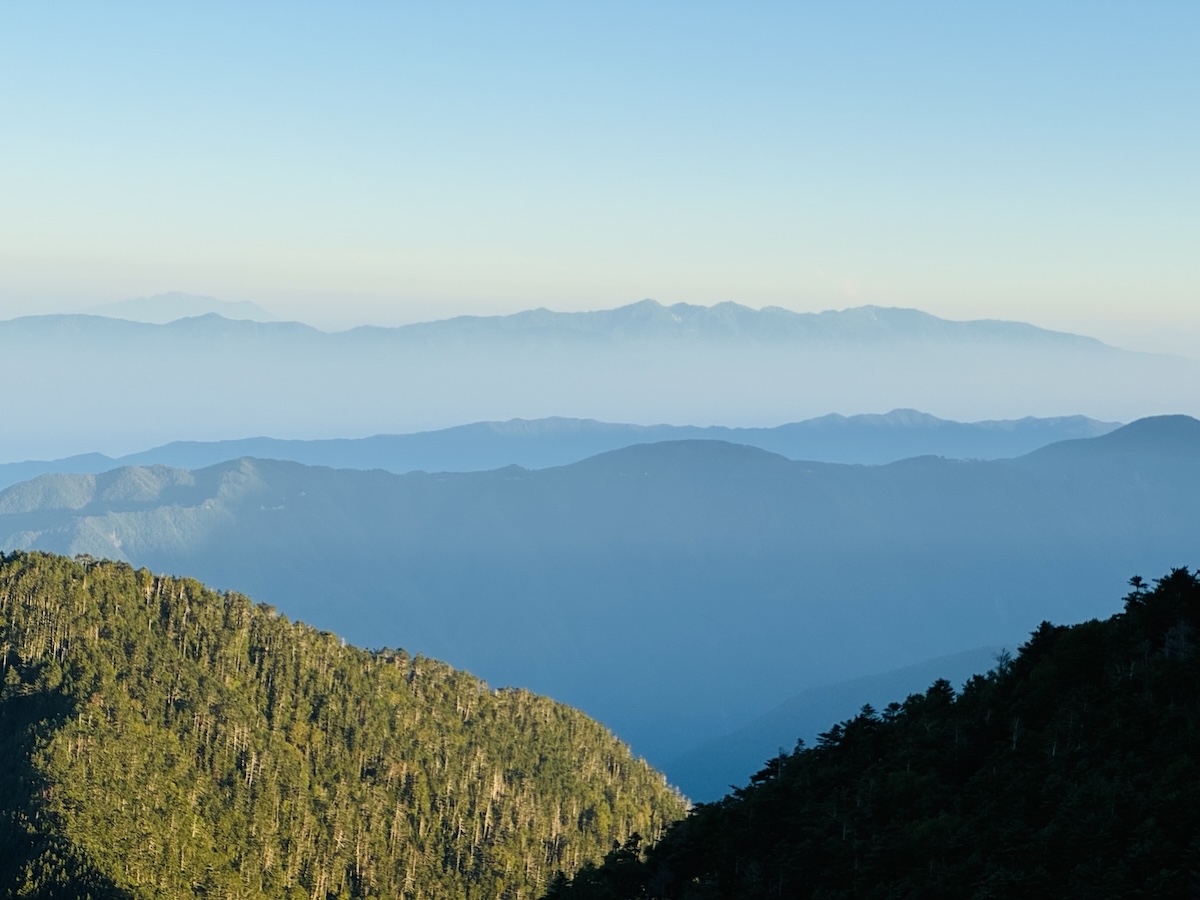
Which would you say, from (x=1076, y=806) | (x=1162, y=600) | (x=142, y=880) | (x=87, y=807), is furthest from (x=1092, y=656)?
(x=87, y=807)

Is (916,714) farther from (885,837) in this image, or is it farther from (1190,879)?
(1190,879)

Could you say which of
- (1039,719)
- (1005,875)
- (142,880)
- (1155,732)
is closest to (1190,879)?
(1005,875)

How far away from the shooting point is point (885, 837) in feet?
338

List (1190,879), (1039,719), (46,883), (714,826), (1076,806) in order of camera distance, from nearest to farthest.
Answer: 1. (1190,879)
2. (1076,806)
3. (1039,719)
4. (714,826)
5. (46,883)

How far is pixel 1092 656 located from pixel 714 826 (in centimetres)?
3719

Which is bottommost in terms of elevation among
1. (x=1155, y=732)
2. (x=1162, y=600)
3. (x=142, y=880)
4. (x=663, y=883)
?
(x=142, y=880)

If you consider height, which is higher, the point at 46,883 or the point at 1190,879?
the point at 1190,879

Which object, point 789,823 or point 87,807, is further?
point 87,807

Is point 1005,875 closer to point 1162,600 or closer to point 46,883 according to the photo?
point 1162,600

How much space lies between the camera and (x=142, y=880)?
183 m

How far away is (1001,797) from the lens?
102312mm

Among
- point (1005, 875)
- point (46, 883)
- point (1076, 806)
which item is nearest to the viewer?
point (1005, 875)

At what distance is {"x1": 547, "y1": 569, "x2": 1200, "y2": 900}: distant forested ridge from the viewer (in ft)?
286

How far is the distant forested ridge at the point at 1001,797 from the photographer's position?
87.2 meters
